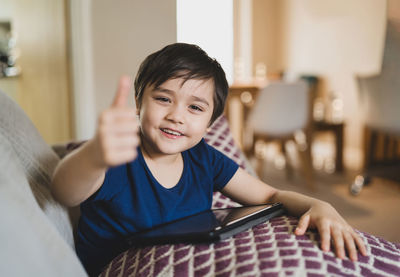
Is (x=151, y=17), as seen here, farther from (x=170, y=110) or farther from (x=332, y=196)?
(x=332, y=196)

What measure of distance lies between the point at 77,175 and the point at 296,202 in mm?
432

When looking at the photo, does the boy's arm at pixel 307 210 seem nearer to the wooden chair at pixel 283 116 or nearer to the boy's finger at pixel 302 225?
the boy's finger at pixel 302 225

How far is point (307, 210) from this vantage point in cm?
77

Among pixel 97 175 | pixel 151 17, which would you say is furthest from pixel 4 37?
pixel 97 175

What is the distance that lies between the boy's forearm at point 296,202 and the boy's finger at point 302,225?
0.27ft

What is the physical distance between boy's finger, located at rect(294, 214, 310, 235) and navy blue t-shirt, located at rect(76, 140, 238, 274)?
9.9 inches

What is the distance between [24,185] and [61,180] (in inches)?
2.3

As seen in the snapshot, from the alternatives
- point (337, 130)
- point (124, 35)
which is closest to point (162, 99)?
point (124, 35)

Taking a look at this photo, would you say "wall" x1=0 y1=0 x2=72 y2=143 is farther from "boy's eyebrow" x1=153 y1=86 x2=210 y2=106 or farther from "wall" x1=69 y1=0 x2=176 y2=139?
"boy's eyebrow" x1=153 y1=86 x2=210 y2=106

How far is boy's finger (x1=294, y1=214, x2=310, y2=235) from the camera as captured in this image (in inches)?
25.8

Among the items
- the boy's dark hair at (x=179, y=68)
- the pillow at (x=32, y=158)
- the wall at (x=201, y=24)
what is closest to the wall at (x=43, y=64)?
the wall at (x=201, y=24)

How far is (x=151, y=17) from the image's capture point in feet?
3.65

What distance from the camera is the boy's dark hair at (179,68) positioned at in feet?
2.58

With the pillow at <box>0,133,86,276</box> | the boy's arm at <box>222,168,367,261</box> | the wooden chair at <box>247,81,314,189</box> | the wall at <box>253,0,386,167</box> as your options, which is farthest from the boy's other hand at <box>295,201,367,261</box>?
the wall at <box>253,0,386,167</box>
